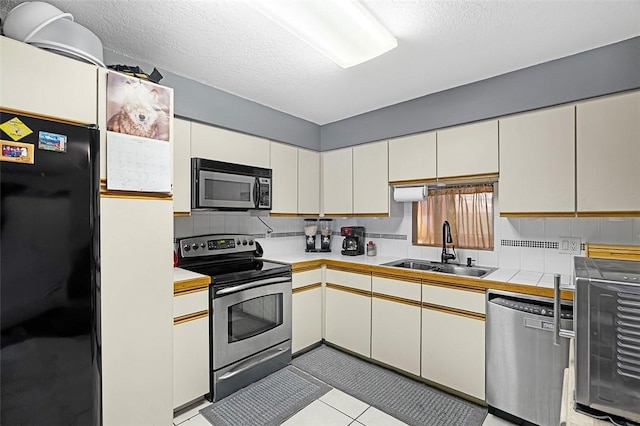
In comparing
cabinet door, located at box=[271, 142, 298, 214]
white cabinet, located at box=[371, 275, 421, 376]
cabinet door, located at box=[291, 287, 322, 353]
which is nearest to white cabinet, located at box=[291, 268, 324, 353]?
cabinet door, located at box=[291, 287, 322, 353]

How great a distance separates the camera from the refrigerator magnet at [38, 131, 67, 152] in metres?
1.26

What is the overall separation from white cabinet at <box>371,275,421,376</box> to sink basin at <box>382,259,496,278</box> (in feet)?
0.92

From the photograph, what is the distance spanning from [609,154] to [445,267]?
4.58 ft

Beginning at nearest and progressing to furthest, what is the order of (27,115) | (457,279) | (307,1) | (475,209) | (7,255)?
1. (7,255)
2. (27,115)
3. (307,1)
4. (457,279)
5. (475,209)

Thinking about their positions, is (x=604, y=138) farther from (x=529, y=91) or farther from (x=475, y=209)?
(x=475, y=209)

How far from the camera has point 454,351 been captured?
2246mm

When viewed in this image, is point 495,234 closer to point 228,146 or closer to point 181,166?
point 228,146

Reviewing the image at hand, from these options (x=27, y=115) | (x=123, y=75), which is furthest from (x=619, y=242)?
(x=27, y=115)

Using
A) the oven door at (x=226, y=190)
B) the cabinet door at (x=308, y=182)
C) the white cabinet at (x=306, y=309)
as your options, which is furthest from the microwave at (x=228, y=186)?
the white cabinet at (x=306, y=309)

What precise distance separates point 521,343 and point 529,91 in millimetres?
1726

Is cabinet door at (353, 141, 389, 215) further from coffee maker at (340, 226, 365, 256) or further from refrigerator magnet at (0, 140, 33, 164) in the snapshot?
→ refrigerator magnet at (0, 140, 33, 164)

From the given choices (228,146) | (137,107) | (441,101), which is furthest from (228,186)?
(441,101)

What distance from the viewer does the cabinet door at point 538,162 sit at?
2025 millimetres

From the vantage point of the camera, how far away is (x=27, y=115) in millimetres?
1320
